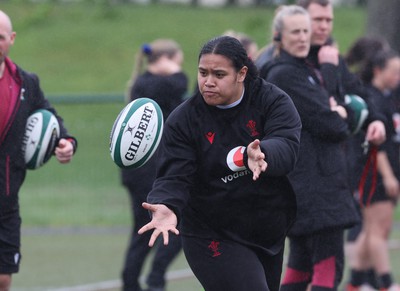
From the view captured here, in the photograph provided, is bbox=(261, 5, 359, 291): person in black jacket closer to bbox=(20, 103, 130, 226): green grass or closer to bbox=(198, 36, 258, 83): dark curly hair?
bbox=(198, 36, 258, 83): dark curly hair

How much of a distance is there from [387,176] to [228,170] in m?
4.06

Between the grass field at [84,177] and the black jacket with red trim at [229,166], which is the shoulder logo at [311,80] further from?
the grass field at [84,177]

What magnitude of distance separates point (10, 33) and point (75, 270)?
13.7 feet

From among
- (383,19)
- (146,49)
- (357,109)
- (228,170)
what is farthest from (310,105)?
(383,19)

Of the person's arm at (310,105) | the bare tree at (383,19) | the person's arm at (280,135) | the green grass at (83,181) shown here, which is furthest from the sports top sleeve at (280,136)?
the bare tree at (383,19)

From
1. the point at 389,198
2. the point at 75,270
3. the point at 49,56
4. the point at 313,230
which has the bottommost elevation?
the point at 49,56

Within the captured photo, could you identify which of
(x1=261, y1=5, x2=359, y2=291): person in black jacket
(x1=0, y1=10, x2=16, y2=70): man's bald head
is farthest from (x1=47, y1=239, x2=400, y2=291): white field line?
(x1=0, y1=10, x2=16, y2=70): man's bald head

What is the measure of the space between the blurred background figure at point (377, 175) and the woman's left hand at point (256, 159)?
12.9ft

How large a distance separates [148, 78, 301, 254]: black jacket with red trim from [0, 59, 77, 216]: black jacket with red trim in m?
1.55

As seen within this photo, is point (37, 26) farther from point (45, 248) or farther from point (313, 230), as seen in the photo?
point (313, 230)

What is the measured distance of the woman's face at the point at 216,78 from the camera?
6.04m

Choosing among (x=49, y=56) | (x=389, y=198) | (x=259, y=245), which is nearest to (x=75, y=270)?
(x=389, y=198)

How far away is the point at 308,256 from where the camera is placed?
766 centimetres

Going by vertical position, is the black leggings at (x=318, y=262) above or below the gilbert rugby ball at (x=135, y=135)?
below
